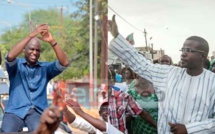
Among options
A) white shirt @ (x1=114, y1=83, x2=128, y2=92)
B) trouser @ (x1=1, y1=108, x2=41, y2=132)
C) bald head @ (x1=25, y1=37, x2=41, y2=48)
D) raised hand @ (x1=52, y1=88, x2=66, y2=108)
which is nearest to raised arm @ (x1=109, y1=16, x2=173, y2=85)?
white shirt @ (x1=114, y1=83, x2=128, y2=92)

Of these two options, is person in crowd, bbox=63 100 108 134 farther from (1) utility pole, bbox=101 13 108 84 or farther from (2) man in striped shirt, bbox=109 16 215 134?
(2) man in striped shirt, bbox=109 16 215 134

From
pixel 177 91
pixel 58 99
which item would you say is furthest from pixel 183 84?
pixel 58 99

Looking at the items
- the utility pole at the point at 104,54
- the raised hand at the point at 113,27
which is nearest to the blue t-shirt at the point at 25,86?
the utility pole at the point at 104,54

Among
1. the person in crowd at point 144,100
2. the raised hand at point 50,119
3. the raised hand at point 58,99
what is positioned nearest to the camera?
the raised hand at point 50,119

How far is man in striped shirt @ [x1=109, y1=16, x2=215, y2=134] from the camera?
2857 millimetres

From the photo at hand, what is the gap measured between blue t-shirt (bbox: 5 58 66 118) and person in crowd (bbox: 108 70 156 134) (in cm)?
39

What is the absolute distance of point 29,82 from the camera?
319cm

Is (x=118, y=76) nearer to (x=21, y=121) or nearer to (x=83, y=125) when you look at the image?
(x=83, y=125)

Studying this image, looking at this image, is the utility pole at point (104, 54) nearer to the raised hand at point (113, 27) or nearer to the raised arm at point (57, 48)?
the raised hand at point (113, 27)

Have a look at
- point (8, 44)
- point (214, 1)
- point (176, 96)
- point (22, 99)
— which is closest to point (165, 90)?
point (176, 96)

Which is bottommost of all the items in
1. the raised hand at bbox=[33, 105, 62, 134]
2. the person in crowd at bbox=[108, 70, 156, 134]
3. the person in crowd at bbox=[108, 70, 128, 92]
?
the person in crowd at bbox=[108, 70, 156, 134]

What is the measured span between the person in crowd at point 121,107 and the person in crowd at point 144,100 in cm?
2

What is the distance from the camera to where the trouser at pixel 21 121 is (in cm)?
310

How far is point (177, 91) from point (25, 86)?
3.02ft
